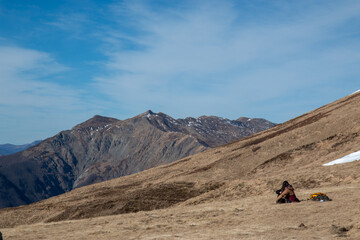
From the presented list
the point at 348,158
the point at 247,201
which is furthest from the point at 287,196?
the point at 348,158

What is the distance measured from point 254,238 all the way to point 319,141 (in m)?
45.7

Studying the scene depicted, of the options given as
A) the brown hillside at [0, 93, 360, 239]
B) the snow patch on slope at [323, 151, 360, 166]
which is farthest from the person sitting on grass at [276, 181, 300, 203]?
the snow patch on slope at [323, 151, 360, 166]

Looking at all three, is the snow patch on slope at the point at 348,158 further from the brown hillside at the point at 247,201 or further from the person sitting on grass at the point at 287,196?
the person sitting on grass at the point at 287,196

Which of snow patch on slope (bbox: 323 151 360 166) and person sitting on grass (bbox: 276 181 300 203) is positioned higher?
snow patch on slope (bbox: 323 151 360 166)

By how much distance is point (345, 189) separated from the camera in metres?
26.2

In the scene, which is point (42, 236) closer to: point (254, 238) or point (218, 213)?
point (218, 213)

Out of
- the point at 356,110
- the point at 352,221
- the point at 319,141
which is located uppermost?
the point at 356,110

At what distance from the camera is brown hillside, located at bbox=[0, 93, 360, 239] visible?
18.8 m

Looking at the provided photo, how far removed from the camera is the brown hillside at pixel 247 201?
1876cm

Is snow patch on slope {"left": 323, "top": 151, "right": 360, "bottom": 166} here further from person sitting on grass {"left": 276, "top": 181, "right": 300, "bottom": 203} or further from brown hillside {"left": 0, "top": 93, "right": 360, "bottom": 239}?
person sitting on grass {"left": 276, "top": 181, "right": 300, "bottom": 203}

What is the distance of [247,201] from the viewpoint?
27828 millimetres

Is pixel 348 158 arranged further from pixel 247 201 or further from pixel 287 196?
pixel 287 196

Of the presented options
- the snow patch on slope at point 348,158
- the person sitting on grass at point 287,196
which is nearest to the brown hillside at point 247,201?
the person sitting on grass at point 287,196

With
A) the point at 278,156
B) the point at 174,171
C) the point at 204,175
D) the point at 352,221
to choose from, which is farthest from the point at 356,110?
the point at 352,221
